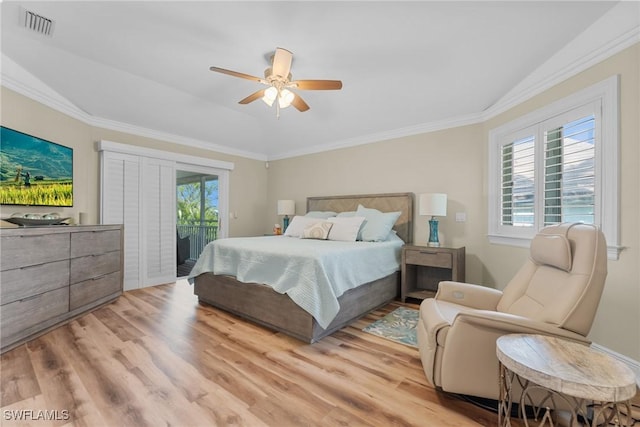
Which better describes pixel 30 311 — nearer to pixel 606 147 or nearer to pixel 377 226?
pixel 377 226

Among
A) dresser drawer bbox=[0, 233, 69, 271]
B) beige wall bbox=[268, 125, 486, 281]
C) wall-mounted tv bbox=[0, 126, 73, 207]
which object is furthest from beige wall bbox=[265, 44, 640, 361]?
dresser drawer bbox=[0, 233, 69, 271]

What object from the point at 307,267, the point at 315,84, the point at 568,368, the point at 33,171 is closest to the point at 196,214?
the point at 33,171

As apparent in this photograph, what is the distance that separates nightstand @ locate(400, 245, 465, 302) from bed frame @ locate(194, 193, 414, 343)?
155 mm

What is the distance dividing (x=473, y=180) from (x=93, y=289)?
4726 mm

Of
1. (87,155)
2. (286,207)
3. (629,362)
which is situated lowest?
(629,362)

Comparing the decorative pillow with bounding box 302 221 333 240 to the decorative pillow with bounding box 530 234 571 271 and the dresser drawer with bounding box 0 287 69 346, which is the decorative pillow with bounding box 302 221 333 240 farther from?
the dresser drawer with bounding box 0 287 69 346

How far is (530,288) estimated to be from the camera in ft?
5.84

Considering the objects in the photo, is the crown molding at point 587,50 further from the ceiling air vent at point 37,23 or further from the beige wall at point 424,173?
the ceiling air vent at point 37,23

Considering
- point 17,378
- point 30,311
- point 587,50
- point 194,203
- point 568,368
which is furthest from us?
point 194,203

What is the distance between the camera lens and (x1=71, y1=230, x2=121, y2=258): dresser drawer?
2.79 meters

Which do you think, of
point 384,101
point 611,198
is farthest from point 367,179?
point 611,198

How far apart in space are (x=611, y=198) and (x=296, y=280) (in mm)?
2486

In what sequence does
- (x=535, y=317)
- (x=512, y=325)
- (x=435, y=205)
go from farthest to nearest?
(x=435, y=205)
(x=535, y=317)
(x=512, y=325)

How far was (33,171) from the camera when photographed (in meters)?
2.82
